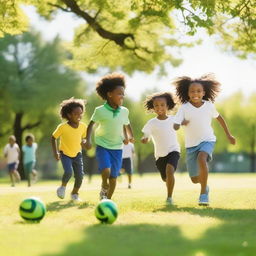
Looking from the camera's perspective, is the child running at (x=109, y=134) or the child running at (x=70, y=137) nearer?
the child running at (x=109, y=134)

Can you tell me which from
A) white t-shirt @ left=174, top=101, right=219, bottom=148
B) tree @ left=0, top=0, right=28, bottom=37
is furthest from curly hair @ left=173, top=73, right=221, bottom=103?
tree @ left=0, top=0, right=28, bottom=37

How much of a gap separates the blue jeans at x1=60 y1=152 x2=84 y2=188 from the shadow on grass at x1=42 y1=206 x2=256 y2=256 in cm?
470

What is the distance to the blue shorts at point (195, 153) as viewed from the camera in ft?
34.7

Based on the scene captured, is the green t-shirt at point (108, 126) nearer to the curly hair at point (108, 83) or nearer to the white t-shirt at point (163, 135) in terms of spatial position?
the curly hair at point (108, 83)

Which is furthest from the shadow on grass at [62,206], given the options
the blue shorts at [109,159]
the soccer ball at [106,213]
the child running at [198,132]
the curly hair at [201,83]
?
A: the curly hair at [201,83]

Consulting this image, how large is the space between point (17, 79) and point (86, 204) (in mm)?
31236

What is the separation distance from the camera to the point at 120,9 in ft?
64.1

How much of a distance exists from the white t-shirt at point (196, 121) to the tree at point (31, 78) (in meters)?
30.3

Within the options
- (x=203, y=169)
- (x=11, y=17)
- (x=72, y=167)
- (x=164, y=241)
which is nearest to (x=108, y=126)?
Answer: (x=203, y=169)

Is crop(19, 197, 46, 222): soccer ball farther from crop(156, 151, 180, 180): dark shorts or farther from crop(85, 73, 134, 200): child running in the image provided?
crop(156, 151, 180, 180): dark shorts

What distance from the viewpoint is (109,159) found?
10.5 meters

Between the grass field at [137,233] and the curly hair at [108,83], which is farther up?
the curly hair at [108,83]

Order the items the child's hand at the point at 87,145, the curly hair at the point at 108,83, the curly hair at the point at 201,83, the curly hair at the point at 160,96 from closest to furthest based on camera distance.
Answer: the child's hand at the point at 87,145
the curly hair at the point at 108,83
the curly hair at the point at 201,83
the curly hair at the point at 160,96

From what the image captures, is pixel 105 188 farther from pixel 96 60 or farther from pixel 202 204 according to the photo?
pixel 96 60
